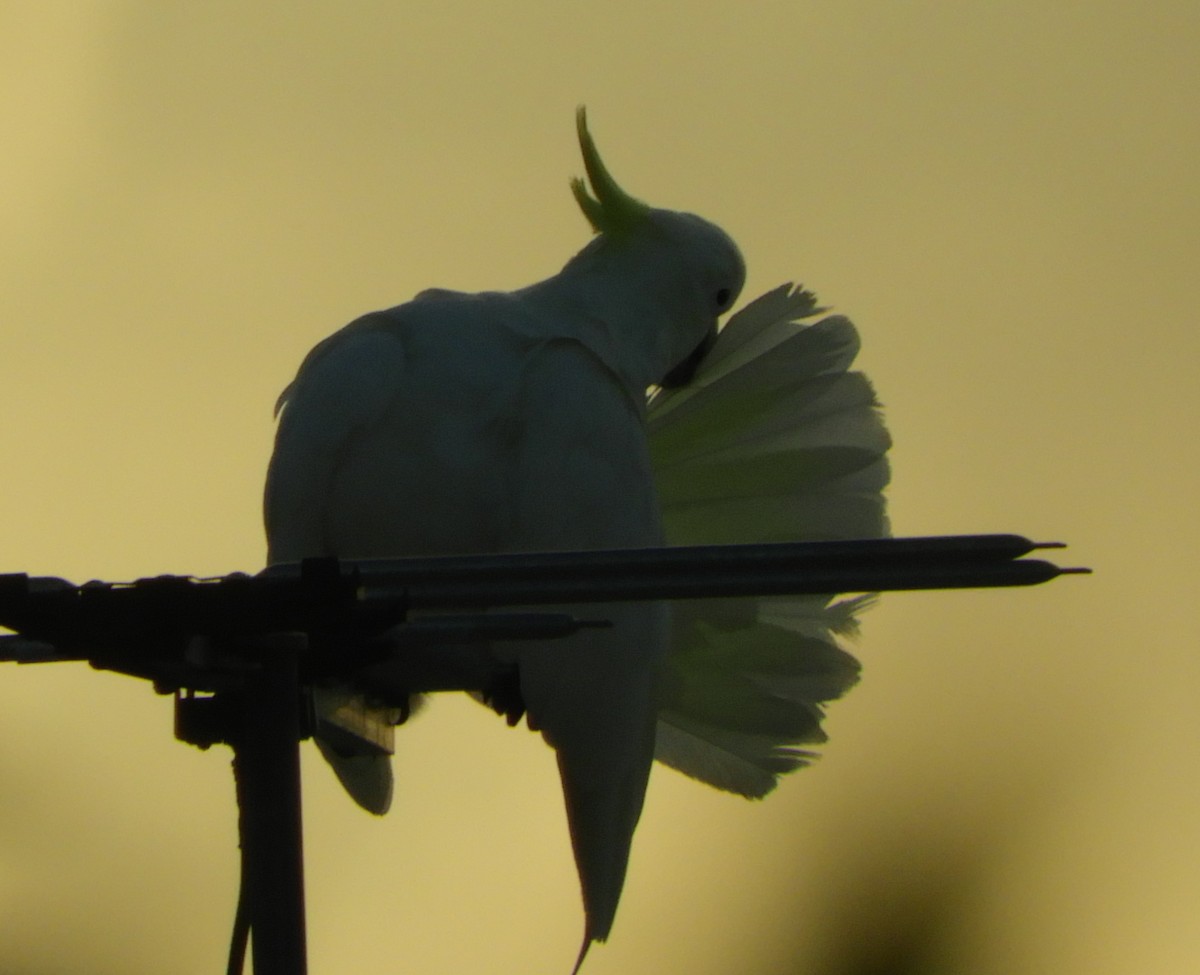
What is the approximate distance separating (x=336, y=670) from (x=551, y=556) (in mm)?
378

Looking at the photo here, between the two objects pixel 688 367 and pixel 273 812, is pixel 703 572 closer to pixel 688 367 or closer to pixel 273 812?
pixel 273 812

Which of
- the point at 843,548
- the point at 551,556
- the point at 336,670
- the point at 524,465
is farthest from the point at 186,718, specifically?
the point at 524,465

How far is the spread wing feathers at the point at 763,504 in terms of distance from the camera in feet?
15.1

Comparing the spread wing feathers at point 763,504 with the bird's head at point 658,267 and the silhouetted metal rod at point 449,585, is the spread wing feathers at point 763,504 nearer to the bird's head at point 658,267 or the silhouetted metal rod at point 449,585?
the bird's head at point 658,267

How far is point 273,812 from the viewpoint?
2078 mm

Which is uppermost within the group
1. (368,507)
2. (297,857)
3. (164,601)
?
(368,507)

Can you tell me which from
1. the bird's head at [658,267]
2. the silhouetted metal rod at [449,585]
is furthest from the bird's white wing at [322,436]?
the silhouetted metal rod at [449,585]

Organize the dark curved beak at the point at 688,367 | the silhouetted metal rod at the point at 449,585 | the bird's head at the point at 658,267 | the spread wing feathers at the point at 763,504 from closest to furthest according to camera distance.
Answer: the silhouetted metal rod at the point at 449,585
the spread wing feathers at the point at 763,504
the bird's head at the point at 658,267
the dark curved beak at the point at 688,367

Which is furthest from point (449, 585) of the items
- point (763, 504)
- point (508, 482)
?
point (763, 504)

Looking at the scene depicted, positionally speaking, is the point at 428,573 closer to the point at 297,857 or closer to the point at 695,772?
the point at 297,857

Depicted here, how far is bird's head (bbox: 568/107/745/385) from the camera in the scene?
471 centimetres

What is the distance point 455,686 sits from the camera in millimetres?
3430

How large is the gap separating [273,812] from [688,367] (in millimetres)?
3035

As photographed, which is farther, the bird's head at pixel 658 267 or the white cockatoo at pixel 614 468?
the bird's head at pixel 658 267
